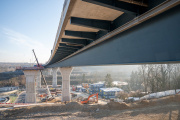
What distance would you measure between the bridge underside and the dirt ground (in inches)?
498

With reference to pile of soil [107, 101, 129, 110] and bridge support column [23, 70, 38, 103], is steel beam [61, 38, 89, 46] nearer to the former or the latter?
pile of soil [107, 101, 129, 110]

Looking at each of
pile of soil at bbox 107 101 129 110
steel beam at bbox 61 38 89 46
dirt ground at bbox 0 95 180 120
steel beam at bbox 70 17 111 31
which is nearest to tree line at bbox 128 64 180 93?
dirt ground at bbox 0 95 180 120

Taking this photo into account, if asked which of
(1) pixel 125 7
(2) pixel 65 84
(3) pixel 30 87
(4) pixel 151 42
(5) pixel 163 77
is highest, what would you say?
(1) pixel 125 7

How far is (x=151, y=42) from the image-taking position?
11.2ft

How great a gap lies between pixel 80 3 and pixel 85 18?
113 centimetres

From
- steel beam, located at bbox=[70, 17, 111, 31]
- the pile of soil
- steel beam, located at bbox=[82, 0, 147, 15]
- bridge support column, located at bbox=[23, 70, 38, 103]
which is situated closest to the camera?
steel beam, located at bbox=[82, 0, 147, 15]

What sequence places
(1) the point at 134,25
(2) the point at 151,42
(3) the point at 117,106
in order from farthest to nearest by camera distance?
1. (3) the point at 117,106
2. (1) the point at 134,25
3. (2) the point at 151,42

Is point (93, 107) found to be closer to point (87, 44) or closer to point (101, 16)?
point (87, 44)

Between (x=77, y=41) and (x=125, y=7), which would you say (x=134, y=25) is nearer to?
(x=125, y=7)

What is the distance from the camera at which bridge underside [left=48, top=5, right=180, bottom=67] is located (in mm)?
2805

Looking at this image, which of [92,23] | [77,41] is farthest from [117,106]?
[92,23]

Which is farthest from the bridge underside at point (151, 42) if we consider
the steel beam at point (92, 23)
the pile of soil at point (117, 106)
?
the pile of soil at point (117, 106)

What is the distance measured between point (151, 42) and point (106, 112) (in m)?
16.1

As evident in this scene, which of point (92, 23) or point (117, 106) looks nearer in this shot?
point (92, 23)
